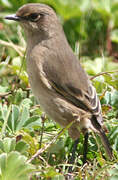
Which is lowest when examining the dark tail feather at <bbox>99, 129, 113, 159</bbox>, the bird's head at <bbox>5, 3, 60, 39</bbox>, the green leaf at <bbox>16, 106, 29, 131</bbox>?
the dark tail feather at <bbox>99, 129, 113, 159</bbox>

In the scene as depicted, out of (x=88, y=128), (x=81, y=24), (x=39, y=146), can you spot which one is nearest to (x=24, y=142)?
(x=39, y=146)

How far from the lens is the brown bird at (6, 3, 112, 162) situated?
3.99m

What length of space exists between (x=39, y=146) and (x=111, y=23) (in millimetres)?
3515

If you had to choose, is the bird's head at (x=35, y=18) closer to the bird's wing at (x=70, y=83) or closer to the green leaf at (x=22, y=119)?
the bird's wing at (x=70, y=83)

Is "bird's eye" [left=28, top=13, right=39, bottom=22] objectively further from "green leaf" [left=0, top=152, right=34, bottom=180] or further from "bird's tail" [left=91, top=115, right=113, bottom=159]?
"green leaf" [left=0, top=152, right=34, bottom=180]

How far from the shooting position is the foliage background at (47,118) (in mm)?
3506

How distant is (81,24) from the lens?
6715 millimetres

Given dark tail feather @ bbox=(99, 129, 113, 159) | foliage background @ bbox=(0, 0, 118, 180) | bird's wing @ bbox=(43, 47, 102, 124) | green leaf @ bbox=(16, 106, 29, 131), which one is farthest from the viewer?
green leaf @ bbox=(16, 106, 29, 131)

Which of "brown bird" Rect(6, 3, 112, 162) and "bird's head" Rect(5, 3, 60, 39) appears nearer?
"brown bird" Rect(6, 3, 112, 162)

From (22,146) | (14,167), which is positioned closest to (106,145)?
(22,146)

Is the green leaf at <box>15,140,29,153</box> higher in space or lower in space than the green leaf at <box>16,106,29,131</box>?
lower

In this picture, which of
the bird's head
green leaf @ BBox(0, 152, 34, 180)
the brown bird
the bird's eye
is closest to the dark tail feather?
the brown bird

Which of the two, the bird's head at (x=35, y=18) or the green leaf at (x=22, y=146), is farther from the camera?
the bird's head at (x=35, y=18)

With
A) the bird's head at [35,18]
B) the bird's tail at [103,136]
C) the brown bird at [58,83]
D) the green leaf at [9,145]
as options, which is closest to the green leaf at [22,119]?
the brown bird at [58,83]
